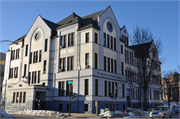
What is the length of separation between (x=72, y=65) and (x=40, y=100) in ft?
31.5

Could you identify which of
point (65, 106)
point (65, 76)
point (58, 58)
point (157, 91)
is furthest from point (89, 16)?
point (157, 91)

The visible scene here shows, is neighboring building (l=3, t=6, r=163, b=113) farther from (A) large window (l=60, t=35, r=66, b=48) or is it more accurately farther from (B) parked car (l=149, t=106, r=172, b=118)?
(B) parked car (l=149, t=106, r=172, b=118)

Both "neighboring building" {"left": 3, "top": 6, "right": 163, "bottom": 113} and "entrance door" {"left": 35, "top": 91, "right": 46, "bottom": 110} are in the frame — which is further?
"entrance door" {"left": 35, "top": 91, "right": 46, "bottom": 110}

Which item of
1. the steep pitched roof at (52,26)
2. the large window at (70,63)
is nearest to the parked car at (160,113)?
the large window at (70,63)

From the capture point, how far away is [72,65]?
33938 millimetres

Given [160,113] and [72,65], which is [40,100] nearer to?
[72,65]

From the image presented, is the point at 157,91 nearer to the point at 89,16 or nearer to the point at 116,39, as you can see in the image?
the point at 116,39

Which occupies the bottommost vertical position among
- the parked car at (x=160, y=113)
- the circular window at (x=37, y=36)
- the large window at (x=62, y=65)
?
the parked car at (x=160, y=113)

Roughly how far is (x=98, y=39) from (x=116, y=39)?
6.25 m

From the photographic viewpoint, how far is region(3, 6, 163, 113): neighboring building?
31625mm

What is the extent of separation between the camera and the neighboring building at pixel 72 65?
31.6 m

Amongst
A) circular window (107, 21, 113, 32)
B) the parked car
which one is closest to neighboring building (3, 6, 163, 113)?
circular window (107, 21, 113, 32)

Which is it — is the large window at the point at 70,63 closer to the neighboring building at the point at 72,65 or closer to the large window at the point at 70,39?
the neighboring building at the point at 72,65

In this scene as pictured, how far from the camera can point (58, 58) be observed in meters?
35.9
